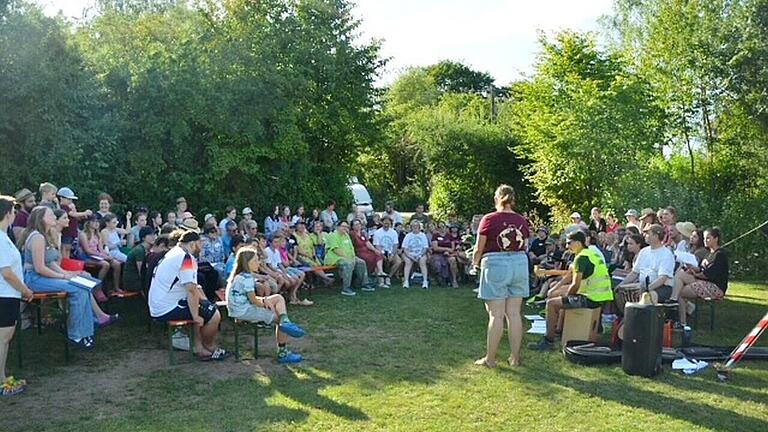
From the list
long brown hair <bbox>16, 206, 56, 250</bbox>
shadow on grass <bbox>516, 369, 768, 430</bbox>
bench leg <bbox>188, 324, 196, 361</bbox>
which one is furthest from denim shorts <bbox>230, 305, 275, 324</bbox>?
shadow on grass <bbox>516, 369, 768, 430</bbox>

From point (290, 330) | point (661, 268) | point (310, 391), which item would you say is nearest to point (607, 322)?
point (661, 268)

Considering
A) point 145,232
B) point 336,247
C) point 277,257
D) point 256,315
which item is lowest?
point 256,315

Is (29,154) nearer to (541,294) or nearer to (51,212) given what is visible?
(51,212)

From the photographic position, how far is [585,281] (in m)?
7.03

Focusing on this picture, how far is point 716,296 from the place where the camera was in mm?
8031

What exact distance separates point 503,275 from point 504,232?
1.28 feet

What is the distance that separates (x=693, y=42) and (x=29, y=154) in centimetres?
1311

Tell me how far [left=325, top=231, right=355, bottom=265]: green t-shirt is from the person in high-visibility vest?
4.96 meters

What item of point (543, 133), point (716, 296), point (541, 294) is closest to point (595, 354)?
point (716, 296)

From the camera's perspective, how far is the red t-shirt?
20.6ft

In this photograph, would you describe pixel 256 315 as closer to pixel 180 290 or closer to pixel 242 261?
pixel 242 261

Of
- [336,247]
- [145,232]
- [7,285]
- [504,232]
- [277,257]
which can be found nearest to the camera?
[7,285]

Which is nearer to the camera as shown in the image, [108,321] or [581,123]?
[108,321]

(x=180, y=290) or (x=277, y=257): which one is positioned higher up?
(x=277, y=257)
